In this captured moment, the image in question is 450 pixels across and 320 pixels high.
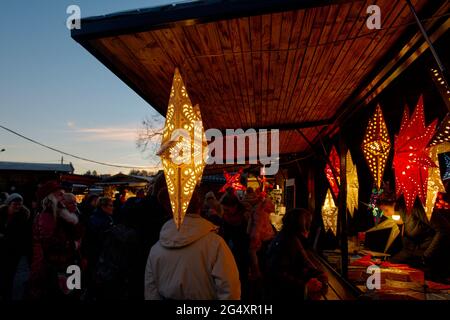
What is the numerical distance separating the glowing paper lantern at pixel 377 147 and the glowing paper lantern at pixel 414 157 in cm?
44

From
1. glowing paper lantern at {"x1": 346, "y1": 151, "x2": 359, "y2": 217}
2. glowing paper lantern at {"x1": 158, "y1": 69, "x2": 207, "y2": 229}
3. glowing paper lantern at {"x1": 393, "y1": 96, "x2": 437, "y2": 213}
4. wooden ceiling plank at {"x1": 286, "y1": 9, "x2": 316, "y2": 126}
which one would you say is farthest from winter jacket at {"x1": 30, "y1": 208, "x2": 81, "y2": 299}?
glowing paper lantern at {"x1": 346, "y1": 151, "x2": 359, "y2": 217}

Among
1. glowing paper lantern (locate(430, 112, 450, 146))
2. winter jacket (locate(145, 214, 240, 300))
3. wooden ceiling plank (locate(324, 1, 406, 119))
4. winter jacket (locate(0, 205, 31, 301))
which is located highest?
wooden ceiling plank (locate(324, 1, 406, 119))

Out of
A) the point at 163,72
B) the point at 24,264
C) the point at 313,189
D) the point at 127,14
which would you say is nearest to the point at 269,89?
the point at 163,72

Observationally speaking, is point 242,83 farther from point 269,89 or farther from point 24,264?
point 24,264

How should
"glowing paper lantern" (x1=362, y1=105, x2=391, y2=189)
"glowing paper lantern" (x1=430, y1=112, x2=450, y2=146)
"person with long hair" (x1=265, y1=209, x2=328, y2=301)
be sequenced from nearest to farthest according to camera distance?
"glowing paper lantern" (x1=430, y1=112, x2=450, y2=146) → "person with long hair" (x1=265, y1=209, x2=328, y2=301) → "glowing paper lantern" (x1=362, y1=105, x2=391, y2=189)

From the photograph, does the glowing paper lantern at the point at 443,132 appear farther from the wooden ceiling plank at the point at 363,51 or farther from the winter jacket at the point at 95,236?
the winter jacket at the point at 95,236

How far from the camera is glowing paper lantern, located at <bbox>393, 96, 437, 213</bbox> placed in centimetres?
292

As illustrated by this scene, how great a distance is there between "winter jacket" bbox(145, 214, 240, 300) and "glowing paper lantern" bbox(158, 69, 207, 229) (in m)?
0.36

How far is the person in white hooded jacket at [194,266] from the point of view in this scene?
2322mm

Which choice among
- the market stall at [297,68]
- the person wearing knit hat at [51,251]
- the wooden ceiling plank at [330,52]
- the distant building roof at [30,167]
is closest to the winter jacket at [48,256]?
the person wearing knit hat at [51,251]

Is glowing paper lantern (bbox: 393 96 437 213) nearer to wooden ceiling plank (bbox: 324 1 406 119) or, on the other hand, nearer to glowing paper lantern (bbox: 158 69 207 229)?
wooden ceiling plank (bbox: 324 1 406 119)

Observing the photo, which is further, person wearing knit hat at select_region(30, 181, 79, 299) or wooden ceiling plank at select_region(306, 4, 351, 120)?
person wearing knit hat at select_region(30, 181, 79, 299)

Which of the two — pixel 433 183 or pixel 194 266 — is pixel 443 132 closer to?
pixel 433 183

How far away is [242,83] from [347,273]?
3.40 meters
